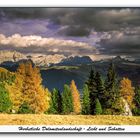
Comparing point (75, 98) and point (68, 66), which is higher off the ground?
point (68, 66)

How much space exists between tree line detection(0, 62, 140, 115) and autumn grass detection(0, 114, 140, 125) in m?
0.05

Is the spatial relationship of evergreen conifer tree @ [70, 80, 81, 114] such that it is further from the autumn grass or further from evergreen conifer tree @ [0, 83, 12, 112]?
evergreen conifer tree @ [0, 83, 12, 112]

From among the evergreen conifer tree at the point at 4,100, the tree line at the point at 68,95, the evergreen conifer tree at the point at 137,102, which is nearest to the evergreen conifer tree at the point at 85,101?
the tree line at the point at 68,95

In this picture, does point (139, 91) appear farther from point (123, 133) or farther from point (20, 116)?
point (20, 116)

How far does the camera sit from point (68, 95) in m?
10.3

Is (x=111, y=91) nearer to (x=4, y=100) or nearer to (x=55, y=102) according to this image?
(x=55, y=102)

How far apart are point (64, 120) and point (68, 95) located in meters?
→ 0.26

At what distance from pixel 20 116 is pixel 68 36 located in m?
0.93

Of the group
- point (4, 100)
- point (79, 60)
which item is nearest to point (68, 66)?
point (79, 60)

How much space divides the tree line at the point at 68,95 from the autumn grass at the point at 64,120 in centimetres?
5

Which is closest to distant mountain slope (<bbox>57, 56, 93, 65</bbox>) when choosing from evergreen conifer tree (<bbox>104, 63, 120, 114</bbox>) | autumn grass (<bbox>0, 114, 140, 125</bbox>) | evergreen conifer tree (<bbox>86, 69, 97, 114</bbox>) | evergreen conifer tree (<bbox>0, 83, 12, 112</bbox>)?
evergreen conifer tree (<bbox>86, 69, 97, 114</bbox>)

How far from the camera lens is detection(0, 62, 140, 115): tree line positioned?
33.6 ft

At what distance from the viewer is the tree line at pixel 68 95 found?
10.2 metres

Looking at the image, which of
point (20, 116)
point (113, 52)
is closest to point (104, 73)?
point (113, 52)
